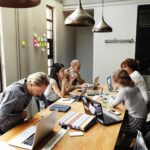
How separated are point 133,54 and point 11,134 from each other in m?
3.68

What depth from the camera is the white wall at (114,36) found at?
4.66 meters

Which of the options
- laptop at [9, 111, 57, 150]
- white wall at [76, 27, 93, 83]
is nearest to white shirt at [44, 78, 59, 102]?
laptop at [9, 111, 57, 150]

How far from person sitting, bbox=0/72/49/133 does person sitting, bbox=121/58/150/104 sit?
1.62 meters

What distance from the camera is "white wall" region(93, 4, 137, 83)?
4664mm

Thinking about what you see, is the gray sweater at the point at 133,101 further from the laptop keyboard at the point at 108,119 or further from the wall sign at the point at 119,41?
the wall sign at the point at 119,41

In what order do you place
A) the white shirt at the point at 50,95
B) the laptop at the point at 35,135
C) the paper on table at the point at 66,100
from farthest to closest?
1. the white shirt at the point at 50,95
2. the paper on table at the point at 66,100
3. the laptop at the point at 35,135

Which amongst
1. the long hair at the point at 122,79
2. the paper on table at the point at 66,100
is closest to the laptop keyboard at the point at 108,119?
the long hair at the point at 122,79

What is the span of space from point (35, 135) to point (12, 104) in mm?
550

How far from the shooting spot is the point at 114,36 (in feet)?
15.9

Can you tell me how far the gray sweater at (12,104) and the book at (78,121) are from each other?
0.44 metres

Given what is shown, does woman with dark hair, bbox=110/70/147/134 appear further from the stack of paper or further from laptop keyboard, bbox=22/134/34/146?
laptop keyboard, bbox=22/134/34/146

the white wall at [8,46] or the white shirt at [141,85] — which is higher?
the white wall at [8,46]

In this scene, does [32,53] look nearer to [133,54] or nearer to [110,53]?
[110,53]

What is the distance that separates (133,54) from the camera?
4770mm
